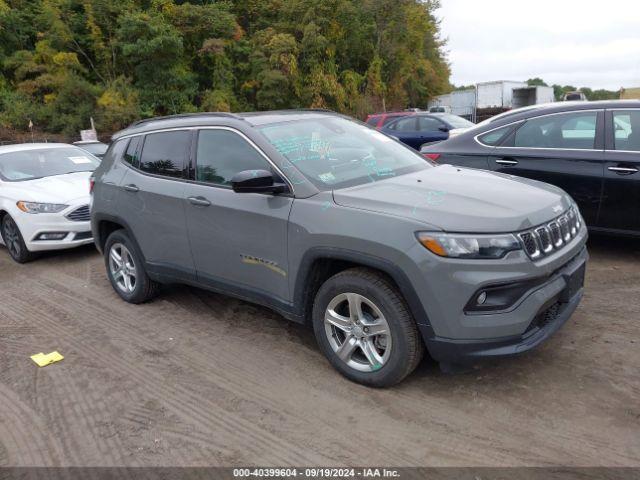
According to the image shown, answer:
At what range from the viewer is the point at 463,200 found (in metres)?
3.15

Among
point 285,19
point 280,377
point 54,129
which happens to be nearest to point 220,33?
point 285,19

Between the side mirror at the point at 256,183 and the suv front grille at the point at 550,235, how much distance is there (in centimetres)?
156

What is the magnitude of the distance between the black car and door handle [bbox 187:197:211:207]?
3128mm

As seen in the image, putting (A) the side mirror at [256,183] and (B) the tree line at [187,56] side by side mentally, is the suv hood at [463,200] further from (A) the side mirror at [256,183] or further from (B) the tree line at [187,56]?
(B) the tree line at [187,56]

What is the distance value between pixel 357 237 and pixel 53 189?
544cm

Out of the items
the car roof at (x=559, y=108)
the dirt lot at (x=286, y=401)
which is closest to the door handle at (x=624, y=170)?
the car roof at (x=559, y=108)

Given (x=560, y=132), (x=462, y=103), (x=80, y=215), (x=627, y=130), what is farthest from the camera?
(x=462, y=103)

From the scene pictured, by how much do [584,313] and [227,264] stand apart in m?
2.85

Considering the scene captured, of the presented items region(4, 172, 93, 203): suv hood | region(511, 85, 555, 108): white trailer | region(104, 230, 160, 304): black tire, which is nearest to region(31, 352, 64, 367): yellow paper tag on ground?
region(104, 230, 160, 304): black tire

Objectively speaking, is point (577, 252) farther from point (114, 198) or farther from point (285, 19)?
point (285, 19)

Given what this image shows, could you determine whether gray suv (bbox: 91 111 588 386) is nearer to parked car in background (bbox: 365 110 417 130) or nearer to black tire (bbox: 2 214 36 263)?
black tire (bbox: 2 214 36 263)

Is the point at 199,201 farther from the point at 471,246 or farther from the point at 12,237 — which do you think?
the point at 12,237

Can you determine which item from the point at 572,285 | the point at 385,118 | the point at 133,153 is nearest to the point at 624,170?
the point at 572,285

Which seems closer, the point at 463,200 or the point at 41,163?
the point at 463,200
